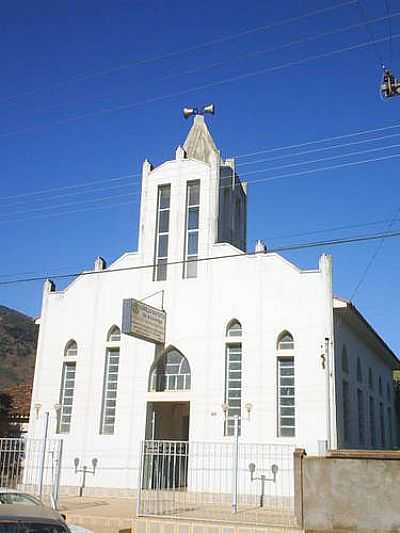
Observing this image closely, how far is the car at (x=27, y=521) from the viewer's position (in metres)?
6.18

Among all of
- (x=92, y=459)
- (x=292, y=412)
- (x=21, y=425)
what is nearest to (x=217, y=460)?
(x=292, y=412)

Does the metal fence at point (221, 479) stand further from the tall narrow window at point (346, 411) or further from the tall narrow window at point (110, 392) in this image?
the tall narrow window at point (346, 411)

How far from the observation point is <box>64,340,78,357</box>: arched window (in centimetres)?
2459

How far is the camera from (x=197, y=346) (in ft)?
73.0

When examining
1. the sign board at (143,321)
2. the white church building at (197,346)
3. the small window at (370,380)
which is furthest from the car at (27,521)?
the small window at (370,380)

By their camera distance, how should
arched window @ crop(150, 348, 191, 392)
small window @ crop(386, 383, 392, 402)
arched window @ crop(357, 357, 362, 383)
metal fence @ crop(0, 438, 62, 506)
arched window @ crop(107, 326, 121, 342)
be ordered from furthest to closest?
small window @ crop(386, 383, 392, 402) → arched window @ crop(357, 357, 362, 383) → arched window @ crop(107, 326, 121, 342) → arched window @ crop(150, 348, 191, 392) → metal fence @ crop(0, 438, 62, 506)

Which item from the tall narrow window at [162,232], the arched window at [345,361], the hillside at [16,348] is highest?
the hillside at [16,348]

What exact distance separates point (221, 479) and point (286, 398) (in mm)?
3464

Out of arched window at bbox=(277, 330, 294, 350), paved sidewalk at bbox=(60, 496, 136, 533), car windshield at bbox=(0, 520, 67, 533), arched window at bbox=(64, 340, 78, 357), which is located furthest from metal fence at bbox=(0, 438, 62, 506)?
car windshield at bbox=(0, 520, 67, 533)

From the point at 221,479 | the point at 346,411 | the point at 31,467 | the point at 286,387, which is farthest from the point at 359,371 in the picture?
the point at 31,467

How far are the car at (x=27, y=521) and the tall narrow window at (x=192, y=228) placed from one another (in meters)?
16.9

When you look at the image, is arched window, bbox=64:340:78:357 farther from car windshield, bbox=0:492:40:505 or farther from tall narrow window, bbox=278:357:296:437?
car windshield, bbox=0:492:40:505

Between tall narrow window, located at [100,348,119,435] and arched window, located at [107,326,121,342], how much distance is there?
0.39m

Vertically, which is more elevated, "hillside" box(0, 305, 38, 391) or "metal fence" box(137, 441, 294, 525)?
"hillside" box(0, 305, 38, 391)
